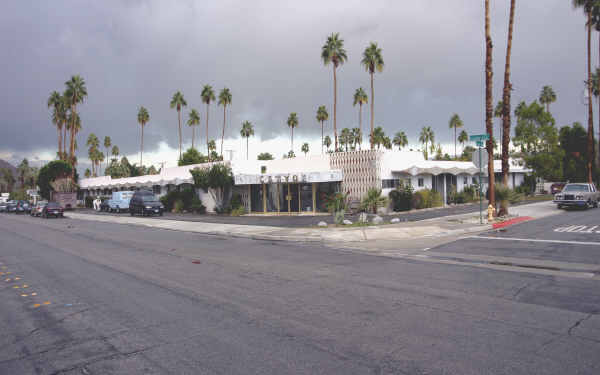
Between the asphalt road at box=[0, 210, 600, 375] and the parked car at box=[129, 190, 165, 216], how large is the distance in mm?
22224

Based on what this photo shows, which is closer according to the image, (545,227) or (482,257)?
(482,257)

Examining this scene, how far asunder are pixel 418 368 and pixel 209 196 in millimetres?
31383

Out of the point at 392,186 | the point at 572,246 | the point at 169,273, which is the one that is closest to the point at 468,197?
the point at 392,186

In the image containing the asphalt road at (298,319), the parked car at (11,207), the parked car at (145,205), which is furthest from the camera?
the parked car at (11,207)

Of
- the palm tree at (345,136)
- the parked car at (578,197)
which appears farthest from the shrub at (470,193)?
the palm tree at (345,136)

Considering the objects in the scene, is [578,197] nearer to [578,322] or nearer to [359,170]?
[359,170]

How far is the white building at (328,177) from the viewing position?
27016 millimetres

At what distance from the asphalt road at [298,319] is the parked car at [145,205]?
72.9ft

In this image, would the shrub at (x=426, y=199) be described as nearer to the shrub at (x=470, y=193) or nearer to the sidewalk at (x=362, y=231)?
the shrub at (x=470, y=193)

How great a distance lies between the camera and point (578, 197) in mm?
23938

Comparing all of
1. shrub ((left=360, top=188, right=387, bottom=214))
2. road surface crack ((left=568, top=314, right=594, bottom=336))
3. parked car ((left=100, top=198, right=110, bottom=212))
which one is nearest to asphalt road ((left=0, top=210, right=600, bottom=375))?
road surface crack ((left=568, top=314, right=594, bottom=336))

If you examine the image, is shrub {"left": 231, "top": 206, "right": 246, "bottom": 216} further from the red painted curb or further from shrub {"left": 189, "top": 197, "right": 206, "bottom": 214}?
the red painted curb

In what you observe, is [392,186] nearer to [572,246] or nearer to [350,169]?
[350,169]

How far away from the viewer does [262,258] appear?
39.0ft
